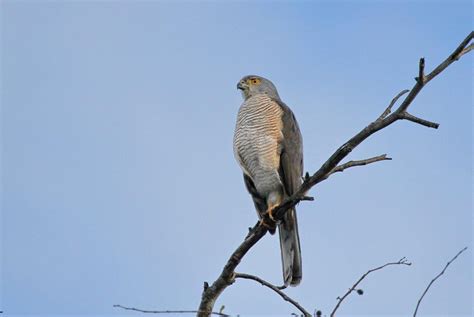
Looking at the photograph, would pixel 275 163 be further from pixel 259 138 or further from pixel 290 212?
pixel 290 212

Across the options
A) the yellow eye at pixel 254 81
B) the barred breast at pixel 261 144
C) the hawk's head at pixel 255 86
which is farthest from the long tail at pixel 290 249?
the yellow eye at pixel 254 81

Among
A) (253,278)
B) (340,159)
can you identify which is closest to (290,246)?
(253,278)

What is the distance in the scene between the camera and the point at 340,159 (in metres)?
4.31

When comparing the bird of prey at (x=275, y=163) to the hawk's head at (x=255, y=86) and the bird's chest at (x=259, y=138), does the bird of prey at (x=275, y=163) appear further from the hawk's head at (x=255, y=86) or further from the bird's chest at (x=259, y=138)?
the hawk's head at (x=255, y=86)

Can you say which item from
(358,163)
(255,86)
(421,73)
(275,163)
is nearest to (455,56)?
(421,73)

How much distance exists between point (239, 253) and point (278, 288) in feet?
1.21

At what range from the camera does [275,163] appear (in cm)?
639

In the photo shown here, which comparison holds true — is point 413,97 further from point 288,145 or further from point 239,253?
point 288,145

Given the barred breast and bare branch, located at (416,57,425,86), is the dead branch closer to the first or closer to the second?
bare branch, located at (416,57,425,86)

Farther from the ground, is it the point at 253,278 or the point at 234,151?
the point at 234,151

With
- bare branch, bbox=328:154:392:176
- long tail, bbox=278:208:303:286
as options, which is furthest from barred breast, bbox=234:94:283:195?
bare branch, bbox=328:154:392:176

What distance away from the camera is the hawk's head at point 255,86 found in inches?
306

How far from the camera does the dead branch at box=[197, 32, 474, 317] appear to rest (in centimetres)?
400

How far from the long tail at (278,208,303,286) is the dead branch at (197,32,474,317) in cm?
93
